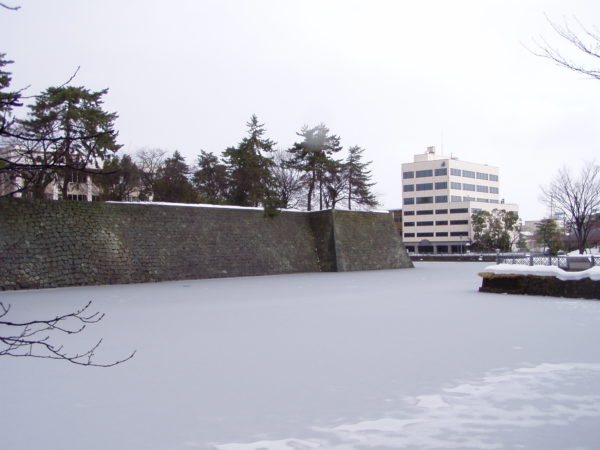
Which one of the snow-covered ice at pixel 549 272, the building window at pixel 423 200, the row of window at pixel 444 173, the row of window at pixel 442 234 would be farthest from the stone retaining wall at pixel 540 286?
the row of window at pixel 444 173

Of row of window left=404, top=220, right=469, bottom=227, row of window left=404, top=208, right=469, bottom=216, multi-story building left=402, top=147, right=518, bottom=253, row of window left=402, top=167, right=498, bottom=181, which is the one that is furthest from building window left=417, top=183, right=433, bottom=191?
row of window left=404, top=220, right=469, bottom=227

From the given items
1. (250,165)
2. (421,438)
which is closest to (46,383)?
(421,438)

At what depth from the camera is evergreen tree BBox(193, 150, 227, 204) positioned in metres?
38.8

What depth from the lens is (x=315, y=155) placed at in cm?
3809

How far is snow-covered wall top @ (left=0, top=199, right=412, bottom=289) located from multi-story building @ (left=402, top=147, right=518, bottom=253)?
4033cm

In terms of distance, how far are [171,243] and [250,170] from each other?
14.0 meters

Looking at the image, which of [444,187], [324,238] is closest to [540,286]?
[324,238]

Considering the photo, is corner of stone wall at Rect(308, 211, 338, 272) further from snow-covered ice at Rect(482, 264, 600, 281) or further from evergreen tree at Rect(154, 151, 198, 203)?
snow-covered ice at Rect(482, 264, 600, 281)

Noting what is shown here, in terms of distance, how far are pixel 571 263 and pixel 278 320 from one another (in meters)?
14.2

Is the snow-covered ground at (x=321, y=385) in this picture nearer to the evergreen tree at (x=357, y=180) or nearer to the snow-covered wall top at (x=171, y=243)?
the snow-covered wall top at (x=171, y=243)

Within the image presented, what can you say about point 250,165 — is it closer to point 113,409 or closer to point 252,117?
point 252,117

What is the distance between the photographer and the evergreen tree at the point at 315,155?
124 ft

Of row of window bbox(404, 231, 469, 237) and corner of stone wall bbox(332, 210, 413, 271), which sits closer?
corner of stone wall bbox(332, 210, 413, 271)

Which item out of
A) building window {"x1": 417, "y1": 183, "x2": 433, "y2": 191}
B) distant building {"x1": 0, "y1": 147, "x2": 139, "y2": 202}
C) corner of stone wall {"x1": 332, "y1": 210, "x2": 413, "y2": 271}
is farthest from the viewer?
building window {"x1": 417, "y1": 183, "x2": 433, "y2": 191}
